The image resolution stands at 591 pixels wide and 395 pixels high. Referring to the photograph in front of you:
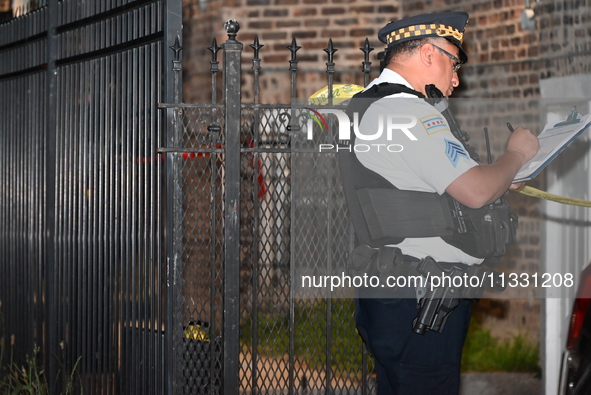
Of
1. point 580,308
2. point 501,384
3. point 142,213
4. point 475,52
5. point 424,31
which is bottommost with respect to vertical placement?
point 501,384

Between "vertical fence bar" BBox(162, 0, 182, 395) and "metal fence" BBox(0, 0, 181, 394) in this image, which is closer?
"vertical fence bar" BBox(162, 0, 182, 395)

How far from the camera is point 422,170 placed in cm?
324

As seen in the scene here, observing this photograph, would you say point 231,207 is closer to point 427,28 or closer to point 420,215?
point 420,215

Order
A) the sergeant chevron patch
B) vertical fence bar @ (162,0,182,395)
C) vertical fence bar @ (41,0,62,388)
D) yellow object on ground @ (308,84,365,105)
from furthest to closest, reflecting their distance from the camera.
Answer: vertical fence bar @ (41,0,62,388), yellow object on ground @ (308,84,365,105), vertical fence bar @ (162,0,182,395), the sergeant chevron patch

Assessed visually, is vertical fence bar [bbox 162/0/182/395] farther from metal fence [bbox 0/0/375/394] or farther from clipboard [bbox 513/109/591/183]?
clipboard [bbox 513/109/591/183]

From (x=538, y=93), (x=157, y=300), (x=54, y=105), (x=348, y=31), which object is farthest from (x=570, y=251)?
(x=54, y=105)

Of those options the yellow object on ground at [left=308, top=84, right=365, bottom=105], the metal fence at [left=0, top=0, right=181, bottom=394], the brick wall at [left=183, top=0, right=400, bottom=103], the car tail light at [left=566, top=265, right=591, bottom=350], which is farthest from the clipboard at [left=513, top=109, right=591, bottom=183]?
the brick wall at [left=183, top=0, right=400, bottom=103]

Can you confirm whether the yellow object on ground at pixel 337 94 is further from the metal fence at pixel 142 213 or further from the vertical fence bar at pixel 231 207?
the vertical fence bar at pixel 231 207

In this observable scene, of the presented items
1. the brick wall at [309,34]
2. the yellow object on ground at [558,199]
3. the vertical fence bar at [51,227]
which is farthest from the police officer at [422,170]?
the brick wall at [309,34]

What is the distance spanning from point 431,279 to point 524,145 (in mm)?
662

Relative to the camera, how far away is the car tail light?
313cm

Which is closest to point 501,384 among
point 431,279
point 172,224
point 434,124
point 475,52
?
point 475,52

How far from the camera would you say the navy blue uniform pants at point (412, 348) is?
331 centimetres

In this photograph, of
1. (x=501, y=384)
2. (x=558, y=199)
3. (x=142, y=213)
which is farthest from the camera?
(x=501, y=384)
